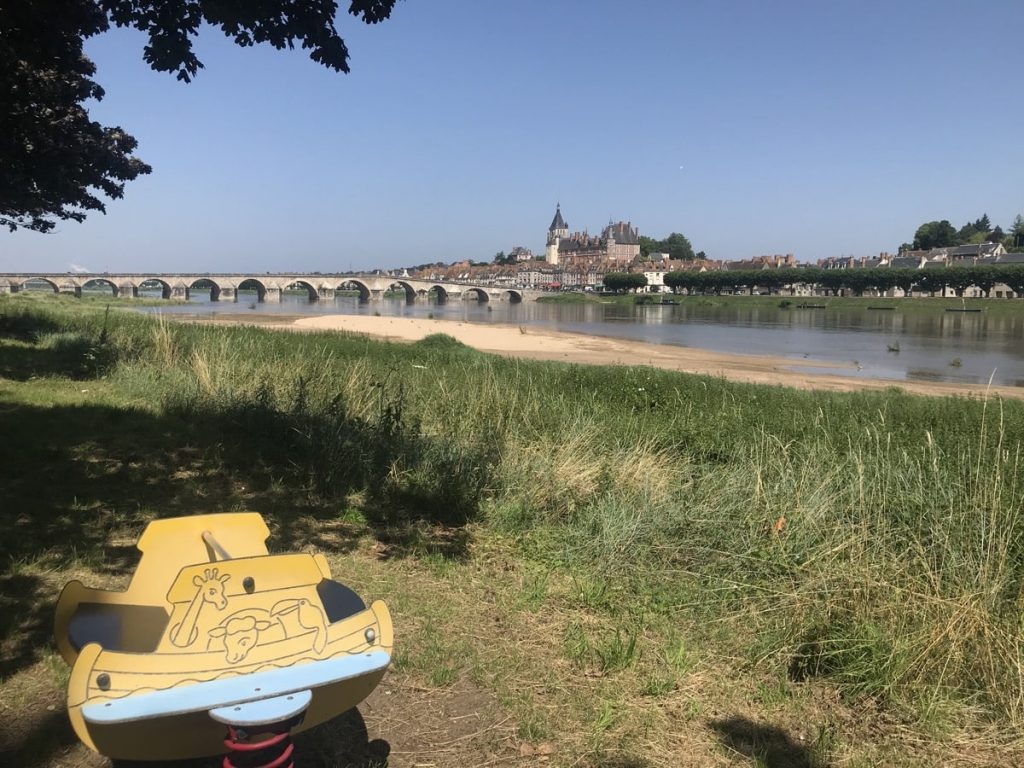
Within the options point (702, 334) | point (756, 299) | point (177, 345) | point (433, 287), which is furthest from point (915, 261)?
point (177, 345)

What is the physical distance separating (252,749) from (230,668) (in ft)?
0.72

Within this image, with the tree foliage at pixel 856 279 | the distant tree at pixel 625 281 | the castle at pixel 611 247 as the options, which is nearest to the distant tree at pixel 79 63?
the tree foliage at pixel 856 279

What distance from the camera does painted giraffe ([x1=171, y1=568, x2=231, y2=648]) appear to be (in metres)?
1.86

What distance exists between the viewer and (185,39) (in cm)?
584

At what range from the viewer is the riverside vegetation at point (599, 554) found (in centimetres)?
304

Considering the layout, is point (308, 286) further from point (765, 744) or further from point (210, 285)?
point (765, 744)

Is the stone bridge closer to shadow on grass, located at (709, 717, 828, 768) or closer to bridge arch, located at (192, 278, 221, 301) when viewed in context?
bridge arch, located at (192, 278, 221, 301)

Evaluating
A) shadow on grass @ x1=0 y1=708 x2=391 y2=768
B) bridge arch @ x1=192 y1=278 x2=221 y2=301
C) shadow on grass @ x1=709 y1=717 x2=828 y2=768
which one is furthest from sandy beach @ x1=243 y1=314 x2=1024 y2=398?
bridge arch @ x1=192 y1=278 x2=221 y2=301

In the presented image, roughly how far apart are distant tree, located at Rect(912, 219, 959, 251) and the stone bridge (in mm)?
89386

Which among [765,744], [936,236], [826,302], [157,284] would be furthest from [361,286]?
[936,236]

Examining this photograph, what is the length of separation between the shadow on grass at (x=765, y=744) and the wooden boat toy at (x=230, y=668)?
169 centimetres

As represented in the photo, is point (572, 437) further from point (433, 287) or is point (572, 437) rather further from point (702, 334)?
point (433, 287)

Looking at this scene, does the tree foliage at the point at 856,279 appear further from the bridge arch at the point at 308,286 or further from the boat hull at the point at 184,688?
the boat hull at the point at 184,688

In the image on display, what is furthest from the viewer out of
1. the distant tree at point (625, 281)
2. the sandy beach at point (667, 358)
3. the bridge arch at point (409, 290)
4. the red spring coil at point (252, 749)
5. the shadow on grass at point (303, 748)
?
the distant tree at point (625, 281)
